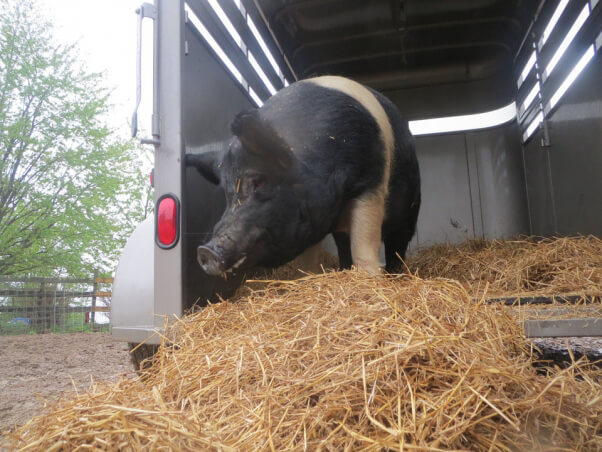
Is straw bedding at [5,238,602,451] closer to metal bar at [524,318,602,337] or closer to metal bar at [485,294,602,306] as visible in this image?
metal bar at [524,318,602,337]

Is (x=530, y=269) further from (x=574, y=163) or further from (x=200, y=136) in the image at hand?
(x=200, y=136)

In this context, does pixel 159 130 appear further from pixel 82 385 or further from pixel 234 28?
pixel 82 385

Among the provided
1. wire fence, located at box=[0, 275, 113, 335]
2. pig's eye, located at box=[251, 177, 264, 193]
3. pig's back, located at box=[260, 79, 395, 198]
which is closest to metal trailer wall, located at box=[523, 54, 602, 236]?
pig's back, located at box=[260, 79, 395, 198]

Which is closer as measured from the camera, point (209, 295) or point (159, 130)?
point (159, 130)

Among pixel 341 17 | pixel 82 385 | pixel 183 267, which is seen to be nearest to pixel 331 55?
pixel 341 17

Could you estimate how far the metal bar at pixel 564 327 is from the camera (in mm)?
2008

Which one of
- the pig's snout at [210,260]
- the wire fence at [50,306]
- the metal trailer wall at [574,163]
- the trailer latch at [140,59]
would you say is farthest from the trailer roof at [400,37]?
the wire fence at [50,306]

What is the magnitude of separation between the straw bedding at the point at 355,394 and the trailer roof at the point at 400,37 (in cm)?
334

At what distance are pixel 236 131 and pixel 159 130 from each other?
396 millimetres

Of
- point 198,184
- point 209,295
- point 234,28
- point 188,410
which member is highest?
point 234,28

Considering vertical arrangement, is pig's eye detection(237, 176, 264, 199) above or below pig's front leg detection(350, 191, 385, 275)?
above

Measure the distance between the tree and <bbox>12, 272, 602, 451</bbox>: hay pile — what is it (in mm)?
17777

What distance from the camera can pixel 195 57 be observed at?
2.94m

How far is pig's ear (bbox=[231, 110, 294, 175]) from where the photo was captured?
8.50ft
